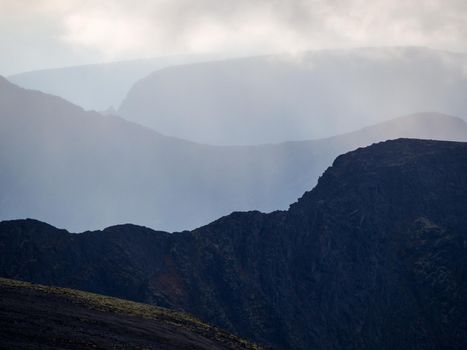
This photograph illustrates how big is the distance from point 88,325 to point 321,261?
231 ft

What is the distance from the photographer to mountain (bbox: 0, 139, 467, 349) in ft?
317

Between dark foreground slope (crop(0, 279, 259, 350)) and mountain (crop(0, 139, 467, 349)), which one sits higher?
mountain (crop(0, 139, 467, 349))

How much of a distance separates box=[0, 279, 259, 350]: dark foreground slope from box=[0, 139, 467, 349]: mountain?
3387 cm

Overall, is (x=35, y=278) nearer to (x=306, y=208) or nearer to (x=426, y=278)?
(x=306, y=208)

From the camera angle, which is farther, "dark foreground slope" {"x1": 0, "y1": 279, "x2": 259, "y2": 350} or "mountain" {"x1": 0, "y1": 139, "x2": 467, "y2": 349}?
"mountain" {"x1": 0, "y1": 139, "x2": 467, "y2": 349}

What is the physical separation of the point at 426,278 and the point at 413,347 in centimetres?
1323

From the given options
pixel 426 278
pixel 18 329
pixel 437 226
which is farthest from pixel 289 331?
pixel 18 329

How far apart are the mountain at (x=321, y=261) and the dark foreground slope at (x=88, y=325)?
33867 mm

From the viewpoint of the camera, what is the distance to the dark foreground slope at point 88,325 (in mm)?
42031

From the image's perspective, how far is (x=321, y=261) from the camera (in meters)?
114

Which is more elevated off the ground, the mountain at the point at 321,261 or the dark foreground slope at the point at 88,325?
the mountain at the point at 321,261

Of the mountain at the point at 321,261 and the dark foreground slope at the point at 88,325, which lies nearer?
the dark foreground slope at the point at 88,325

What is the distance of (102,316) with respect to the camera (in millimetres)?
53312

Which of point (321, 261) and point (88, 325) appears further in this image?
point (321, 261)
